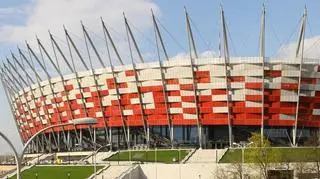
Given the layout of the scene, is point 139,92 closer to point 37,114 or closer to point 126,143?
point 126,143

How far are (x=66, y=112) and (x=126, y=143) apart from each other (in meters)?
12.8

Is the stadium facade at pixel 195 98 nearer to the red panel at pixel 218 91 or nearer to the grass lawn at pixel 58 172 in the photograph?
the red panel at pixel 218 91

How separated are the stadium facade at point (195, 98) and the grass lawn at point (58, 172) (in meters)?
17.0

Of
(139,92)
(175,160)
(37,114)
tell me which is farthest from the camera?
(37,114)

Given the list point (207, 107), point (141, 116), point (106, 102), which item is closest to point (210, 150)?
point (207, 107)

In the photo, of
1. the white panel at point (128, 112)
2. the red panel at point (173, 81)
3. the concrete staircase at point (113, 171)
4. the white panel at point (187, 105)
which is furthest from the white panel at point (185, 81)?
the concrete staircase at point (113, 171)

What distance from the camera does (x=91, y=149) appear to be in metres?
101

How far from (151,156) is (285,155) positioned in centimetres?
2120

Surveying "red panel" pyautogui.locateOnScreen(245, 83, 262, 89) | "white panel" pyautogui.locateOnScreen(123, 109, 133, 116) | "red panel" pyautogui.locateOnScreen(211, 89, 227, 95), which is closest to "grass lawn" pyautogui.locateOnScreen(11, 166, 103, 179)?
"white panel" pyautogui.locateOnScreen(123, 109, 133, 116)

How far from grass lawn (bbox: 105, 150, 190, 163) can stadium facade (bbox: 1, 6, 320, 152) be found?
16.0 ft

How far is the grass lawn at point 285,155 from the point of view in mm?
66019

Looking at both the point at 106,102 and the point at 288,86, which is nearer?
the point at 288,86

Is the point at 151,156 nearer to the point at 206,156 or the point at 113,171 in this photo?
the point at 206,156

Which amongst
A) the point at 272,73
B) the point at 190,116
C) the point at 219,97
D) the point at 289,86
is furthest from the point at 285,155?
the point at 190,116
